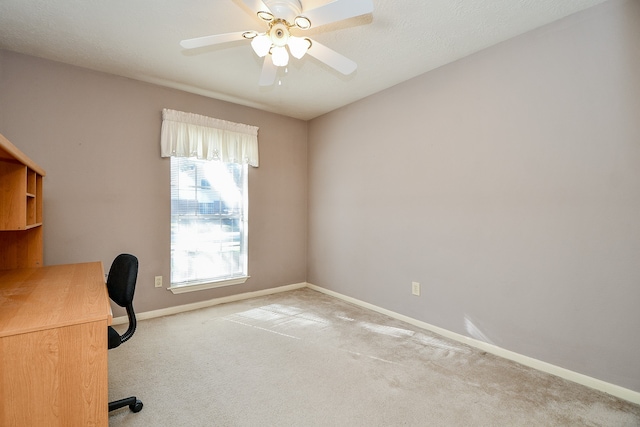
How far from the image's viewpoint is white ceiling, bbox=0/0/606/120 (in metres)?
2.01

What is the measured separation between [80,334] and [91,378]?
196 millimetres

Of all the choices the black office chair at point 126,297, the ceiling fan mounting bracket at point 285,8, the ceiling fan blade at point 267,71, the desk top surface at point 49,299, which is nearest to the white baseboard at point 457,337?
the desk top surface at point 49,299

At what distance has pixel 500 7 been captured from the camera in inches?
78.7

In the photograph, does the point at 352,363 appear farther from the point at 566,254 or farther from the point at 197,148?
the point at 197,148

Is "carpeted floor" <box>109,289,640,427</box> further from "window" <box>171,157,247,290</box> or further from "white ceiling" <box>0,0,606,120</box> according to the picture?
"white ceiling" <box>0,0,606,120</box>

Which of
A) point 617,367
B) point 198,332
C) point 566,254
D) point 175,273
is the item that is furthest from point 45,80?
point 617,367

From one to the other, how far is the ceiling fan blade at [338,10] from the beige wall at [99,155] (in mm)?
2284

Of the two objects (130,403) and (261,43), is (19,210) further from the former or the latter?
(261,43)

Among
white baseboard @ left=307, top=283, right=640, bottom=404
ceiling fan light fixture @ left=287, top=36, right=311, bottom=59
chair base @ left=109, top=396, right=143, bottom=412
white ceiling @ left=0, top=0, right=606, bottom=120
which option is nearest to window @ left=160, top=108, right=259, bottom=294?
white ceiling @ left=0, top=0, right=606, bottom=120

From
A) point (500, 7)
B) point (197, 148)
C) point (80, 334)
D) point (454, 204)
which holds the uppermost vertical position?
point (500, 7)

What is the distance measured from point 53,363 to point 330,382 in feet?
5.01

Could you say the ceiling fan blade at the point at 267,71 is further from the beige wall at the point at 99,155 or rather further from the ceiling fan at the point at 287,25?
the beige wall at the point at 99,155

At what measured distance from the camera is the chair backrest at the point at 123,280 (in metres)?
1.73

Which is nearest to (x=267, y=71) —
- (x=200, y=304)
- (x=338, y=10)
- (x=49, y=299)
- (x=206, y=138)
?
(x=338, y=10)
